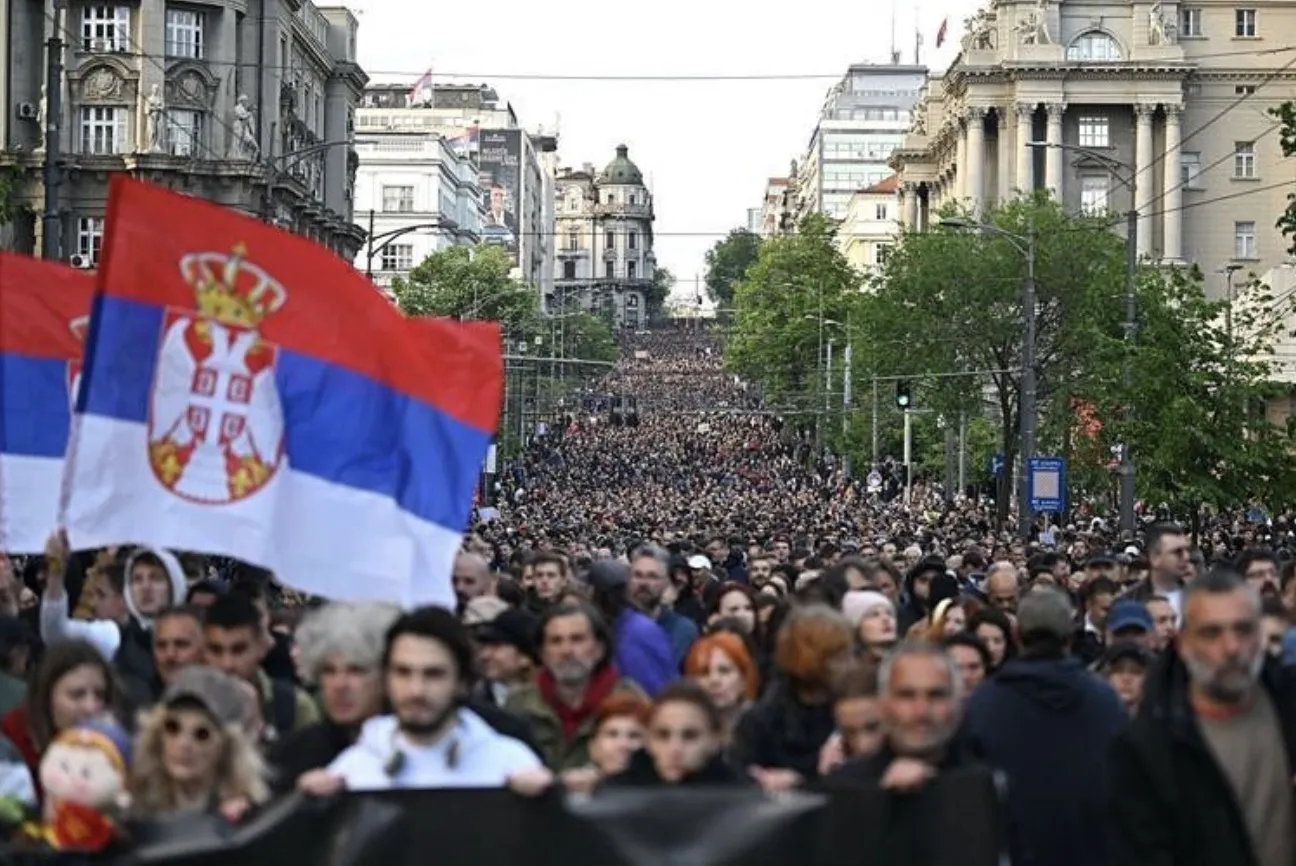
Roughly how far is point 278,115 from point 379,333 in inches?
3206

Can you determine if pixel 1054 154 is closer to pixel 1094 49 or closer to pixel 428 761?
pixel 1094 49

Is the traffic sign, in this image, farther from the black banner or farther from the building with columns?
the building with columns

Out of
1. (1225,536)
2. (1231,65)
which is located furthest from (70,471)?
(1231,65)

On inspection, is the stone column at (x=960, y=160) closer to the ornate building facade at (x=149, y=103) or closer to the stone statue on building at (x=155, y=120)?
the ornate building facade at (x=149, y=103)

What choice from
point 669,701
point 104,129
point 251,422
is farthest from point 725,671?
point 104,129

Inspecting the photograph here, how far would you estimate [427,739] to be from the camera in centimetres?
875

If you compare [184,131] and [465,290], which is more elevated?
[184,131]

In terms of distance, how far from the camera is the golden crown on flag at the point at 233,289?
11.0 meters

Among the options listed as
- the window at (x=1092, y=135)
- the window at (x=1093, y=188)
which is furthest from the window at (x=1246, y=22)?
the window at (x=1093, y=188)

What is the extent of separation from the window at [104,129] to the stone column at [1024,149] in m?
46.2

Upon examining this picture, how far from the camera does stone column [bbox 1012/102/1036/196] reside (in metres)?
122

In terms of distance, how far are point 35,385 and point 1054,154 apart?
109541mm

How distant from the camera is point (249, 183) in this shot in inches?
3314

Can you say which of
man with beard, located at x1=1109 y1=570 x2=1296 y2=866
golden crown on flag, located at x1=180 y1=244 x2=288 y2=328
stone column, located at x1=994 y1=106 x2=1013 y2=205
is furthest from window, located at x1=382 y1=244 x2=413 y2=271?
man with beard, located at x1=1109 y1=570 x2=1296 y2=866
